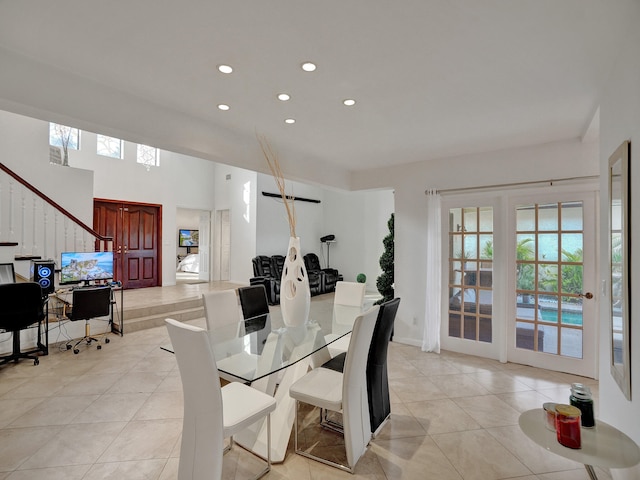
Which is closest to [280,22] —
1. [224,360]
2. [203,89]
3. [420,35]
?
[420,35]

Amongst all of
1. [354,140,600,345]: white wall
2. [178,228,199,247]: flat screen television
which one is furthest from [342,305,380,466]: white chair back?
[178,228,199,247]: flat screen television

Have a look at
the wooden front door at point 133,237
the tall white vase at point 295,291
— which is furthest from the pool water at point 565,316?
the wooden front door at point 133,237

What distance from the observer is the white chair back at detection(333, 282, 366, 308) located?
12.3 feet

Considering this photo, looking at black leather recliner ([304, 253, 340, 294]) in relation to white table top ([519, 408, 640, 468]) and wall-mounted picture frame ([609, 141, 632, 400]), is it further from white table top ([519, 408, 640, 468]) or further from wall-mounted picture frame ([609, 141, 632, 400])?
white table top ([519, 408, 640, 468])

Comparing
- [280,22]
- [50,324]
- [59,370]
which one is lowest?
[59,370]

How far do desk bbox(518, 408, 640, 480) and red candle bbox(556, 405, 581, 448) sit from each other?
0.08 feet

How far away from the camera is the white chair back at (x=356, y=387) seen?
6.48ft

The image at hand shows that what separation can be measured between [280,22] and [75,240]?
16.2 ft

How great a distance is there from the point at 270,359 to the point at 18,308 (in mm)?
3240

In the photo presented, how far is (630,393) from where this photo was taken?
1617 millimetres

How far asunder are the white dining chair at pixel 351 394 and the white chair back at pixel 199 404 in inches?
24.9

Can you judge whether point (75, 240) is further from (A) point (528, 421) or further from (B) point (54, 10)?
→ (A) point (528, 421)

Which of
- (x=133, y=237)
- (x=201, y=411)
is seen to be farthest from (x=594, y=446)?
(x=133, y=237)

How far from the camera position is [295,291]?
9.36 feet
